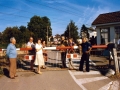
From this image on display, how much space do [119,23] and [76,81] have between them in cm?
1472

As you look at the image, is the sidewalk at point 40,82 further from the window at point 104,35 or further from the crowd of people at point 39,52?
the window at point 104,35

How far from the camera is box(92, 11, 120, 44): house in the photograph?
22311 mm

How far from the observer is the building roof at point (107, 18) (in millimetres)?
22719

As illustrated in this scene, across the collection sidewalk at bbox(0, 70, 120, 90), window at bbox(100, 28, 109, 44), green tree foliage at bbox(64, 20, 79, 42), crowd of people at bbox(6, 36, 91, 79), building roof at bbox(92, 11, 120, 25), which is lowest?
sidewalk at bbox(0, 70, 120, 90)

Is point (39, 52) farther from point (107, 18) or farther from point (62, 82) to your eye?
point (107, 18)

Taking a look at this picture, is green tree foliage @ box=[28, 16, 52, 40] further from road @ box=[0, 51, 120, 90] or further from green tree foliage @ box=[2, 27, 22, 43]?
road @ box=[0, 51, 120, 90]

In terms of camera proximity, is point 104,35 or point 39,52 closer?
point 39,52

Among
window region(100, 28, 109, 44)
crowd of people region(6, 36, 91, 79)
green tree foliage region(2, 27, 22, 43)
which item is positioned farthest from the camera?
green tree foliage region(2, 27, 22, 43)

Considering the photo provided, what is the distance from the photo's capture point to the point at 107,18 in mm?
23875

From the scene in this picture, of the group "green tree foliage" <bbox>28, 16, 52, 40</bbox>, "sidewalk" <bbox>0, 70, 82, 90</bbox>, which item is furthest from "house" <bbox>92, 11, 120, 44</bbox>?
"green tree foliage" <bbox>28, 16, 52, 40</bbox>

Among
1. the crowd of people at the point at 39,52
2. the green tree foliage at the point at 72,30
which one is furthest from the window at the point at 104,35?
the green tree foliage at the point at 72,30

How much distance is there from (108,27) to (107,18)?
1335 millimetres

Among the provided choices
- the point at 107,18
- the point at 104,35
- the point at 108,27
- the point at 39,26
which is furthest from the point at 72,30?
the point at 108,27

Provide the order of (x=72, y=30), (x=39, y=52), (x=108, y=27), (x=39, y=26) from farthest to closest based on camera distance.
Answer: (x=39, y=26) → (x=72, y=30) → (x=108, y=27) → (x=39, y=52)
